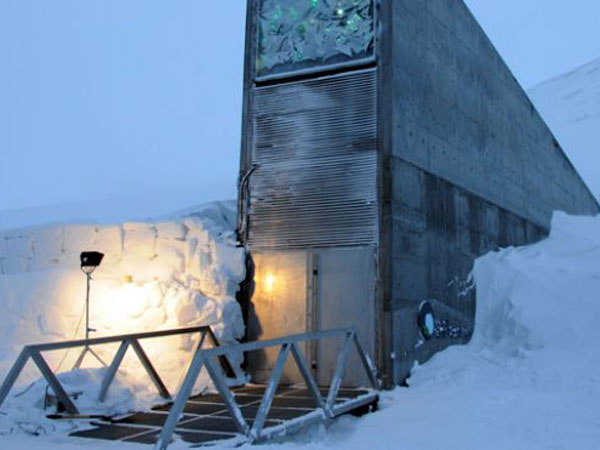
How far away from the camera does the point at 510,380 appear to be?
8516 millimetres

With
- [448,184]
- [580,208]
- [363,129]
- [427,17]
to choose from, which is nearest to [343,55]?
[363,129]

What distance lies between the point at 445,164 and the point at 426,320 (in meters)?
2.68

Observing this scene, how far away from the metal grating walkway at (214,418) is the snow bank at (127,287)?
0.92m

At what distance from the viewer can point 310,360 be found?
8977mm

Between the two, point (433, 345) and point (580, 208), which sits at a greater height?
point (580, 208)

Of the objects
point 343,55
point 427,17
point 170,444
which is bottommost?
point 170,444

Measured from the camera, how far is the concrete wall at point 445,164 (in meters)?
9.25

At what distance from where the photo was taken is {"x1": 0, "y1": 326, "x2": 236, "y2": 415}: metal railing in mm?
6176

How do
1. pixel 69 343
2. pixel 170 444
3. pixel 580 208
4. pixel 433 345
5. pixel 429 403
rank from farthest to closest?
1. pixel 580 208
2. pixel 433 345
3. pixel 429 403
4. pixel 69 343
5. pixel 170 444

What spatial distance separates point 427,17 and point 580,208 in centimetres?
1388

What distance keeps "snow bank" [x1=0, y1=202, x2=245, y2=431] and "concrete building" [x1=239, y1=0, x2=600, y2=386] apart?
2.04ft

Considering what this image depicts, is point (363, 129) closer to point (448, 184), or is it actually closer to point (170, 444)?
point (448, 184)

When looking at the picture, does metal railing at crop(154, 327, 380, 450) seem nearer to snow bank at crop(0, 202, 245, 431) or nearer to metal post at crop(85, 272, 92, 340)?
snow bank at crop(0, 202, 245, 431)

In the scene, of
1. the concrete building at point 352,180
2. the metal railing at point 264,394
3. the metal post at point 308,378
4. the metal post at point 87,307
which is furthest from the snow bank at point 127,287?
the metal post at point 308,378
